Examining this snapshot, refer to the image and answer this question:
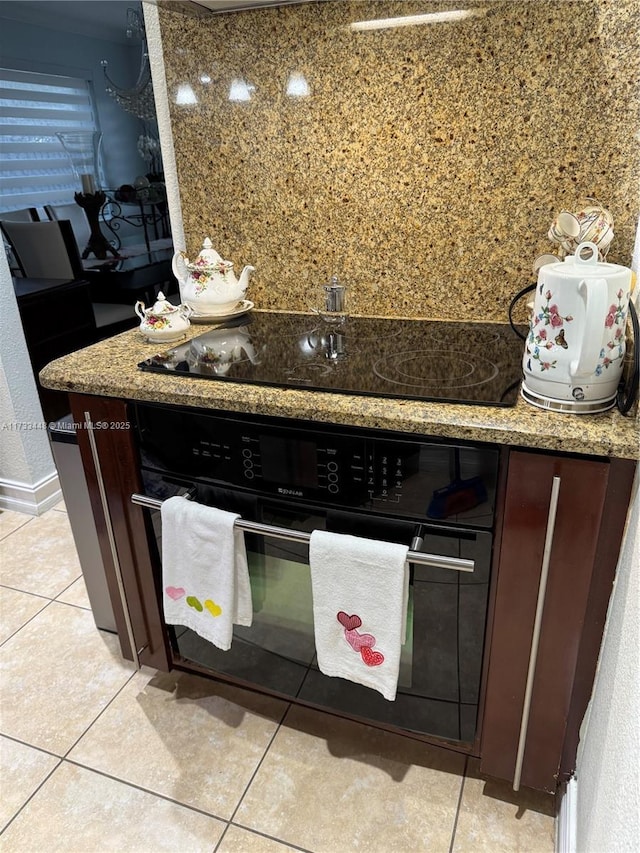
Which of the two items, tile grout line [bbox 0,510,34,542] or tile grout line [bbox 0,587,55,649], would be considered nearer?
tile grout line [bbox 0,587,55,649]

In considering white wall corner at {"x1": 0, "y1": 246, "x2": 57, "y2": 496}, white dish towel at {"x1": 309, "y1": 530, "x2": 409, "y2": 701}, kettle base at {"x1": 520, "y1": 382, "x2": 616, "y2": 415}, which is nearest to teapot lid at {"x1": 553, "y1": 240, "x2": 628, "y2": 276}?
kettle base at {"x1": 520, "y1": 382, "x2": 616, "y2": 415}

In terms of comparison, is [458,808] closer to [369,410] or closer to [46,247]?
[369,410]

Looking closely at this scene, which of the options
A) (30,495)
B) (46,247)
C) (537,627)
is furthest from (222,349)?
(46,247)

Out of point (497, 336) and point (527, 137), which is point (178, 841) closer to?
point (497, 336)

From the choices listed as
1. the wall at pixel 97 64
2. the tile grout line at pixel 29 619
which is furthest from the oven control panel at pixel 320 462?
the wall at pixel 97 64

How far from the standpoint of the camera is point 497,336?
126 cm

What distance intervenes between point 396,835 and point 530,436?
2.90 feet

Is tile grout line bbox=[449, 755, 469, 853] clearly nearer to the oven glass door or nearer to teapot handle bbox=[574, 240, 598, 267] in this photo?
the oven glass door

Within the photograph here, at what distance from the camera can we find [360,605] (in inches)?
40.5

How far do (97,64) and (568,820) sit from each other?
232 inches

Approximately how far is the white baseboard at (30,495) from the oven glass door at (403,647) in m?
1.27

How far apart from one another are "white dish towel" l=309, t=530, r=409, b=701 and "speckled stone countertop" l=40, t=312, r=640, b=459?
22 cm

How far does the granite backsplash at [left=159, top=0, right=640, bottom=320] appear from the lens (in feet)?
3.76

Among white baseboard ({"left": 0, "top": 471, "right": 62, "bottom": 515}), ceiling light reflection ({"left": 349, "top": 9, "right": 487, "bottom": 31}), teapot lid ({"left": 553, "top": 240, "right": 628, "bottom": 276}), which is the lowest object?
white baseboard ({"left": 0, "top": 471, "right": 62, "bottom": 515})
